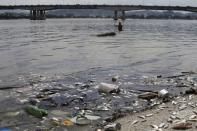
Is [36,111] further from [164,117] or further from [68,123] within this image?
[164,117]

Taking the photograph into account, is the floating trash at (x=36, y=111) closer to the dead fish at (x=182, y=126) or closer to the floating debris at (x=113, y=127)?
the floating debris at (x=113, y=127)

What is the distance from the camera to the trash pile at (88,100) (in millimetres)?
13234

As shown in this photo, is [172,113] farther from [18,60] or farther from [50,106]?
[18,60]

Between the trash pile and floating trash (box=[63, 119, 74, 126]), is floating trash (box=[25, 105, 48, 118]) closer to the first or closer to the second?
the trash pile

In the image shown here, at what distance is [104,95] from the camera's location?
57.1 ft

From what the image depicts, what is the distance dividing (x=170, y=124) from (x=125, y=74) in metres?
12.5

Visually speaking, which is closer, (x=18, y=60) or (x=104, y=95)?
(x=104, y=95)

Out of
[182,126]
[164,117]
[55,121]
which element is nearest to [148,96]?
[164,117]

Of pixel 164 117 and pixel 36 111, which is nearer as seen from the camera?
pixel 164 117

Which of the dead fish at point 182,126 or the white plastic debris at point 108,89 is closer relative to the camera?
the dead fish at point 182,126

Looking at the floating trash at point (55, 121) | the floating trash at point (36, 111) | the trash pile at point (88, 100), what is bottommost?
the trash pile at point (88, 100)

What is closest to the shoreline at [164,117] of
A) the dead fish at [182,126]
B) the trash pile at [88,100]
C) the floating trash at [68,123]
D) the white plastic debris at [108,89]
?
the dead fish at [182,126]

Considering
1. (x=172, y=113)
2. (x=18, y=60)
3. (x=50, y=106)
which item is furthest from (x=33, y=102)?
(x=18, y=60)

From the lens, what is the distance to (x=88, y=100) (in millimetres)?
16594
